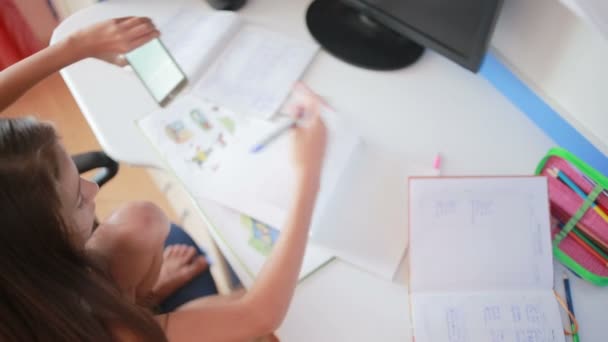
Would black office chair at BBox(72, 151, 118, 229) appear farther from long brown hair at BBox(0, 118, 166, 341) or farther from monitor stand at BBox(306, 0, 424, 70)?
monitor stand at BBox(306, 0, 424, 70)

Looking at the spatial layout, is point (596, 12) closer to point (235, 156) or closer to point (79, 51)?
point (235, 156)

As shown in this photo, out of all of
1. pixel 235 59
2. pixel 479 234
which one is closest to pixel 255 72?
pixel 235 59

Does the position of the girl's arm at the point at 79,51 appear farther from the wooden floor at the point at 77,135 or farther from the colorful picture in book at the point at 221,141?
the wooden floor at the point at 77,135

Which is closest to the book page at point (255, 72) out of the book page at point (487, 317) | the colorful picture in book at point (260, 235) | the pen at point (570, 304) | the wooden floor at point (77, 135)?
the colorful picture in book at point (260, 235)

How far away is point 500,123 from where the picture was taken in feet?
3.07

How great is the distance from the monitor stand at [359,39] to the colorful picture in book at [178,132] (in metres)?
0.32

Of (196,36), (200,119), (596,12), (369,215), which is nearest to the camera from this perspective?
(596,12)

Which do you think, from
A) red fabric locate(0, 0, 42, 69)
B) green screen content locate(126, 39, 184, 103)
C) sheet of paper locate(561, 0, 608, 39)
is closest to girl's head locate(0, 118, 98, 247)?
green screen content locate(126, 39, 184, 103)

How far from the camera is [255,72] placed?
0.98 meters

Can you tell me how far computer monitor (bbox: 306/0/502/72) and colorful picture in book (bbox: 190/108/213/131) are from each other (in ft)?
0.90

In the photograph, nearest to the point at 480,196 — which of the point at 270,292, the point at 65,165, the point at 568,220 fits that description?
the point at 568,220

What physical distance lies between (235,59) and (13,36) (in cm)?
101

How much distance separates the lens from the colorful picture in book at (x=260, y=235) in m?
0.79

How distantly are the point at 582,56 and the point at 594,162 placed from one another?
170 mm
